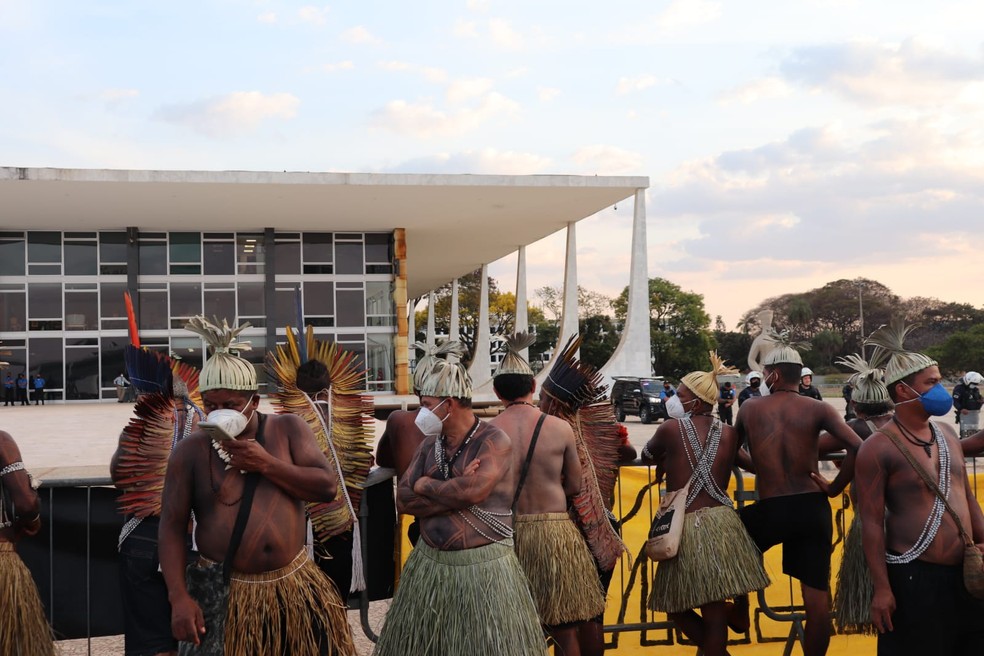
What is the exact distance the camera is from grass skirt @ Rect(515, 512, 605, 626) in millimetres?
4363

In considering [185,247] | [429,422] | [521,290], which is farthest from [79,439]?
[521,290]

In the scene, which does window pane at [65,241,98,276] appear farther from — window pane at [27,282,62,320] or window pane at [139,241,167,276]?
window pane at [139,241,167,276]

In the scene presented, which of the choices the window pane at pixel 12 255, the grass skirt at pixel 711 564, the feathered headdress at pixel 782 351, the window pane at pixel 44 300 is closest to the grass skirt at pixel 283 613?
the grass skirt at pixel 711 564

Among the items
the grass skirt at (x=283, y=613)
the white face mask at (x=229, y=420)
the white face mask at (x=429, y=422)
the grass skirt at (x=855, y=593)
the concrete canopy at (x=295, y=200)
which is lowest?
the grass skirt at (x=855, y=593)

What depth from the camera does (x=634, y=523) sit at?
30.2ft

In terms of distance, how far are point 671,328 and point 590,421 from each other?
6088 cm

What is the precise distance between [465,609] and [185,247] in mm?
31566

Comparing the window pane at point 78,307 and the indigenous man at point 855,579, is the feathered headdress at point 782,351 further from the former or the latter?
the window pane at point 78,307

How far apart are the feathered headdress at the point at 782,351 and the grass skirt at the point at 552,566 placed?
1534 millimetres

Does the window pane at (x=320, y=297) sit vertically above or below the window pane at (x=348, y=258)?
below

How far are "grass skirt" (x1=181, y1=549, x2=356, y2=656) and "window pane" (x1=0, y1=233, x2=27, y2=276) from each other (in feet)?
107

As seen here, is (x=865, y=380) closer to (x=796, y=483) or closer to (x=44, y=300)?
(x=796, y=483)

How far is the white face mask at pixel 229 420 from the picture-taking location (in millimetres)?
3264

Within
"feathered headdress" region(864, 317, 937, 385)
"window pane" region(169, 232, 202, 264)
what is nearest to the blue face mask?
"feathered headdress" region(864, 317, 937, 385)
